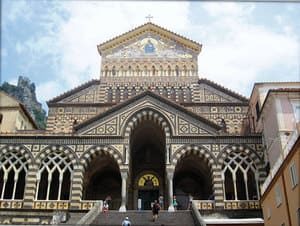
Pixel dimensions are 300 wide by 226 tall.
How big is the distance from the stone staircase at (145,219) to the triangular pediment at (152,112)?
19.0 feet

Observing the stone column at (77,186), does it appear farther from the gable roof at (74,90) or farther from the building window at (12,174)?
the gable roof at (74,90)

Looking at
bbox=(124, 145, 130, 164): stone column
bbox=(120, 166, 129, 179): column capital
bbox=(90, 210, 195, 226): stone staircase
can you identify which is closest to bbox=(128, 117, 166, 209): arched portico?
bbox=(124, 145, 130, 164): stone column

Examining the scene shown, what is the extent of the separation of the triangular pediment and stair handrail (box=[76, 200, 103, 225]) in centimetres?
538

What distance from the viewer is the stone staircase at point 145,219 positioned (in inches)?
758

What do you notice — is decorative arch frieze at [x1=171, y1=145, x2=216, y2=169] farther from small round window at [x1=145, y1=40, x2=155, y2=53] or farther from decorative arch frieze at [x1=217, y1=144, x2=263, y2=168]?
small round window at [x1=145, y1=40, x2=155, y2=53]

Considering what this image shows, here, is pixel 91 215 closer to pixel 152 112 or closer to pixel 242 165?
pixel 152 112

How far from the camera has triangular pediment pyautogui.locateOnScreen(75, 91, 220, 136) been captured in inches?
1005

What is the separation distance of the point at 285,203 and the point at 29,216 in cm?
1502

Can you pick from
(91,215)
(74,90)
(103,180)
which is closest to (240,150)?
(103,180)

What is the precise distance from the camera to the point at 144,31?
120ft

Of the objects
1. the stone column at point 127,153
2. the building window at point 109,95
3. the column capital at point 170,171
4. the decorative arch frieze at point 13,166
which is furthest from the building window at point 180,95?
the decorative arch frieze at point 13,166

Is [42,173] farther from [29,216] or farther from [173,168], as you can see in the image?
[173,168]

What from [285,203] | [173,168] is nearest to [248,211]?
[173,168]

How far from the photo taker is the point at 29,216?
23.1 meters
